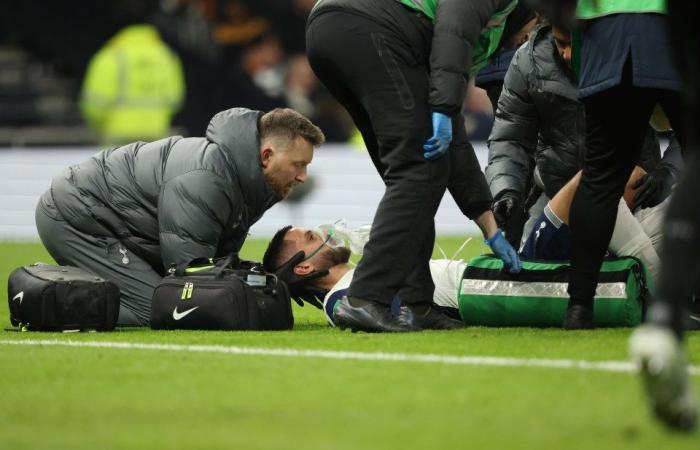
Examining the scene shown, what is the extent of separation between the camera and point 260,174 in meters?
6.25

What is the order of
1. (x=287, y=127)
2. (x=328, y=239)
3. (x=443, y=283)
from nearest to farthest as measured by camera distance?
(x=287, y=127) < (x=443, y=283) < (x=328, y=239)

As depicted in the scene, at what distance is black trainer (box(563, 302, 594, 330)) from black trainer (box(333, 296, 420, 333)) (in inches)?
26.5

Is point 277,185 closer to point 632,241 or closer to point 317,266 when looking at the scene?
point 317,266

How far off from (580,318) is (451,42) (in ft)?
3.99

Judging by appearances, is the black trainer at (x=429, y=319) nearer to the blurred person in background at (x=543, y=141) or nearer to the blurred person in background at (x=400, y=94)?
the blurred person in background at (x=400, y=94)

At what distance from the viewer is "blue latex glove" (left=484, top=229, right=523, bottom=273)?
616cm

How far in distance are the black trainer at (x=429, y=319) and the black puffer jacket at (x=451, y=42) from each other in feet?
3.01

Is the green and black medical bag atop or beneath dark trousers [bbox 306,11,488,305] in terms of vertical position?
beneath

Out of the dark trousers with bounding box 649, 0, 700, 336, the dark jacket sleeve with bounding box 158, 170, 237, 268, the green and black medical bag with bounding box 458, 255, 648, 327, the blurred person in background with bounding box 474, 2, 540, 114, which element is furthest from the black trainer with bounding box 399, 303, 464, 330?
the dark trousers with bounding box 649, 0, 700, 336

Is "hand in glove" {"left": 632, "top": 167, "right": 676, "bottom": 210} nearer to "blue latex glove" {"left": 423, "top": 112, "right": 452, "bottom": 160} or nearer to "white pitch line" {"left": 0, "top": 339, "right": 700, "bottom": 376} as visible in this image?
"blue latex glove" {"left": 423, "top": 112, "right": 452, "bottom": 160}

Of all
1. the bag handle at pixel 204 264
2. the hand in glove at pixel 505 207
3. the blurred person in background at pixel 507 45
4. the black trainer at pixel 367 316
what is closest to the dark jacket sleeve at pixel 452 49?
the blurred person in background at pixel 507 45

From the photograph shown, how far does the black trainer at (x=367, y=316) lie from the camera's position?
5.59m

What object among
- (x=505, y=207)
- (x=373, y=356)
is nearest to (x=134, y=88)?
(x=505, y=207)

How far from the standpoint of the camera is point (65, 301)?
597 centimetres
